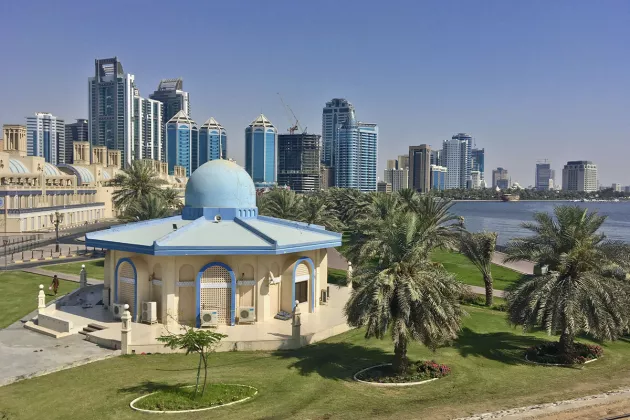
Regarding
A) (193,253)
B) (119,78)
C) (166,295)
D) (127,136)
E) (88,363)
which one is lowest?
(88,363)

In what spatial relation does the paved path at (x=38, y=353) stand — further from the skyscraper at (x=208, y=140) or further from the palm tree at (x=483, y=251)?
the skyscraper at (x=208, y=140)

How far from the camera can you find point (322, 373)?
1697 cm

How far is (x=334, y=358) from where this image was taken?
1869 cm

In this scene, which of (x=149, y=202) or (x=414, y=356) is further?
(x=149, y=202)

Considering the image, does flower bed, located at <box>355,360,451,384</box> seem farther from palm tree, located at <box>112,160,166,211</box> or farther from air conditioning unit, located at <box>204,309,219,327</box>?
palm tree, located at <box>112,160,166,211</box>

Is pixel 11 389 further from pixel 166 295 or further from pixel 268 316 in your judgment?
pixel 268 316

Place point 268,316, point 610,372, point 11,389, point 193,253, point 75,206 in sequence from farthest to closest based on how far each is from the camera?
point 75,206 → point 268,316 → point 193,253 → point 610,372 → point 11,389

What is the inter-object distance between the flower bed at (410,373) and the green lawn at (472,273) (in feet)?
60.7

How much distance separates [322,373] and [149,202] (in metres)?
30.6

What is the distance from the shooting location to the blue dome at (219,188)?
2719 cm

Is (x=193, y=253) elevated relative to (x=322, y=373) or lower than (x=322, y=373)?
elevated

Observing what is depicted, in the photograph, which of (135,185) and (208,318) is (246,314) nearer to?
(208,318)

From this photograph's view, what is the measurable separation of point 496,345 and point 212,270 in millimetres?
12429

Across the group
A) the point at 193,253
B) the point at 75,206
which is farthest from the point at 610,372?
the point at 75,206
